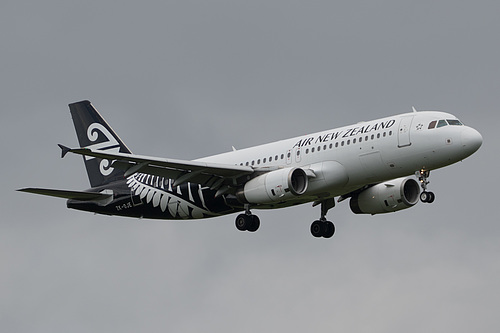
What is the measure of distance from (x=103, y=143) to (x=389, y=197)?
56.9ft

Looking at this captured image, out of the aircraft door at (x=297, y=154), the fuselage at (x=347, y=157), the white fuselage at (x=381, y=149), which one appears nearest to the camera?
the white fuselage at (x=381, y=149)

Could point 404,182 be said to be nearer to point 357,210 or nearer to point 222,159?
point 357,210

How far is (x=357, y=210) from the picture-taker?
6475cm

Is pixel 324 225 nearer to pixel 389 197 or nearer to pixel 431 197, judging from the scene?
pixel 389 197

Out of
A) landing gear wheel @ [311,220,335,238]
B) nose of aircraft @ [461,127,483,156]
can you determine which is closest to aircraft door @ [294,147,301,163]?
landing gear wheel @ [311,220,335,238]

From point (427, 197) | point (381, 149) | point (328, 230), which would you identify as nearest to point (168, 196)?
point (328, 230)

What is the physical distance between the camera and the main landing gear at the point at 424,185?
185 ft

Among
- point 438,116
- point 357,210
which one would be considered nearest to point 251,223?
point 357,210

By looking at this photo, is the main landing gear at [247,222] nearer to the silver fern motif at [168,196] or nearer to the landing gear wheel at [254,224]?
the landing gear wheel at [254,224]

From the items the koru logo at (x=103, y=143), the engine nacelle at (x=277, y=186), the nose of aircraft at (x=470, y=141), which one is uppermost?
the koru logo at (x=103, y=143)

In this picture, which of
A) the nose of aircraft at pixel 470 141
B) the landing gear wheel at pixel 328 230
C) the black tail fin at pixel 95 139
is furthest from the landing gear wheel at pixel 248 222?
the nose of aircraft at pixel 470 141

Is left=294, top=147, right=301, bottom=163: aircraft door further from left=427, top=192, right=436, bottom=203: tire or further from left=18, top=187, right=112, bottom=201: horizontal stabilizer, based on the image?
left=18, top=187, right=112, bottom=201: horizontal stabilizer

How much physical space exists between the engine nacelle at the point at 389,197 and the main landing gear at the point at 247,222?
6425mm

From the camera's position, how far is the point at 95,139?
70.5 metres
